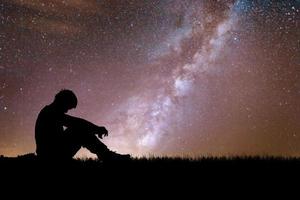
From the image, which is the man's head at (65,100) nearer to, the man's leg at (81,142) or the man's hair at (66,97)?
the man's hair at (66,97)

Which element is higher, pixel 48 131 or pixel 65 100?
pixel 65 100

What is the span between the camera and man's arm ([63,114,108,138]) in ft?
27.2

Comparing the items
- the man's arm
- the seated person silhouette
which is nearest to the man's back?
the seated person silhouette

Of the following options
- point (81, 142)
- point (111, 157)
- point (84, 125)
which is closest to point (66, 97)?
point (84, 125)

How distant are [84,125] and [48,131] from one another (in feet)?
2.42

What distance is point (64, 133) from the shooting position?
27.1 feet

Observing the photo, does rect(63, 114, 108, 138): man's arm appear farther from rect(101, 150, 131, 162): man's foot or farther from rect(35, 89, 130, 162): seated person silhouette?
rect(101, 150, 131, 162): man's foot

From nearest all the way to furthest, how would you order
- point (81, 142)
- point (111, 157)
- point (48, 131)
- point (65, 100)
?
point (65, 100) < point (48, 131) < point (111, 157) < point (81, 142)

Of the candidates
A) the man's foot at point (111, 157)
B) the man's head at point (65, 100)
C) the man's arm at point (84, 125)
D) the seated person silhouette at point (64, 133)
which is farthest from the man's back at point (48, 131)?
the man's foot at point (111, 157)

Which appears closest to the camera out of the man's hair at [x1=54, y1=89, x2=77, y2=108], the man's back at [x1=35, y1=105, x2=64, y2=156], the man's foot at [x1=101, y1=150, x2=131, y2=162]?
the man's hair at [x1=54, y1=89, x2=77, y2=108]

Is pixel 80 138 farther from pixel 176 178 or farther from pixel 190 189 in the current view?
pixel 190 189

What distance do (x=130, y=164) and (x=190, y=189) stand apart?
200 centimetres

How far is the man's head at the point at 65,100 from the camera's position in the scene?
7664mm

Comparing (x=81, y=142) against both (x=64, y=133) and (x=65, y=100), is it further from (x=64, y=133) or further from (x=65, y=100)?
(x=65, y=100)
